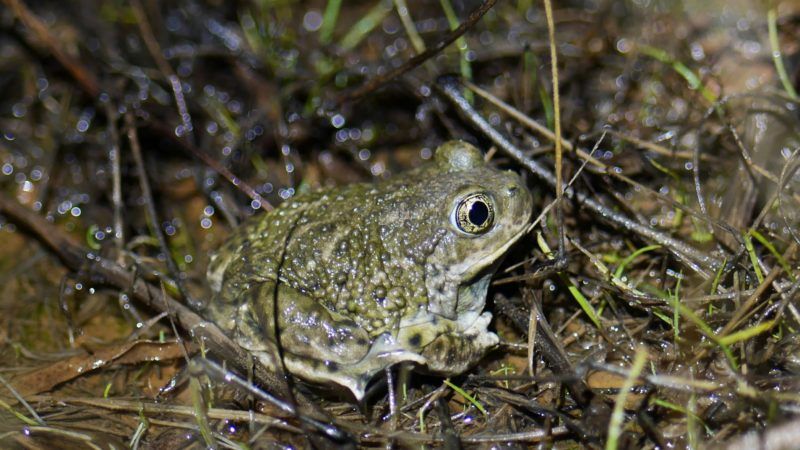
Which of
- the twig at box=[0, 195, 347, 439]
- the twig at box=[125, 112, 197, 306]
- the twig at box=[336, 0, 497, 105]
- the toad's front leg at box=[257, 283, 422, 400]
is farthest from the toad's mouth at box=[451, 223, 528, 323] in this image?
the twig at box=[125, 112, 197, 306]

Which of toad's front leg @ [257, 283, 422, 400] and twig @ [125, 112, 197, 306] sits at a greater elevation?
twig @ [125, 112, 197, 306]

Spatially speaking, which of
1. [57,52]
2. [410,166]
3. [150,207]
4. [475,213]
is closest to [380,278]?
[475,213]

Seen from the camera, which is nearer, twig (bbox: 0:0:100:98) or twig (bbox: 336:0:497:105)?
twig (bbox: 336:0:497:105)

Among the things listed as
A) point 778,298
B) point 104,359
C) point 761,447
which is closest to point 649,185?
point 778,298

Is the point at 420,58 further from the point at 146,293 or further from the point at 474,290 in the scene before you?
the point at 146,293

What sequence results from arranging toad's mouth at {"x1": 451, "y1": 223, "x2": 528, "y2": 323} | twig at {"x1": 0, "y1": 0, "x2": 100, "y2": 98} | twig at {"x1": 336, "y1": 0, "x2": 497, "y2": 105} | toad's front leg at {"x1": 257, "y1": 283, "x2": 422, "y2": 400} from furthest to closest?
twig at {"x1": 0, "y1": 0, "x2": 100, "y2": 98} < twig at {"x1": 336, "y1": 0, "x2": 497, "y2": 105} < toad's mouth at {"x1": 451, "y1": 223, "x2": 528, "y2": 323} < toad's front leg at {"x1": 257, "y1": 283, "x2": 422, "y2": 400}

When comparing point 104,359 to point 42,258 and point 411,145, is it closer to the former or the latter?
point 42,258

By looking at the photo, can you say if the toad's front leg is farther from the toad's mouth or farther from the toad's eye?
the toad's eye

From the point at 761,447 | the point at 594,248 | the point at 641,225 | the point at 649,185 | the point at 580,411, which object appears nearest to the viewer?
the point at 761,447

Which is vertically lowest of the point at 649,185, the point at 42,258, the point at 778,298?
the point at 778,298
